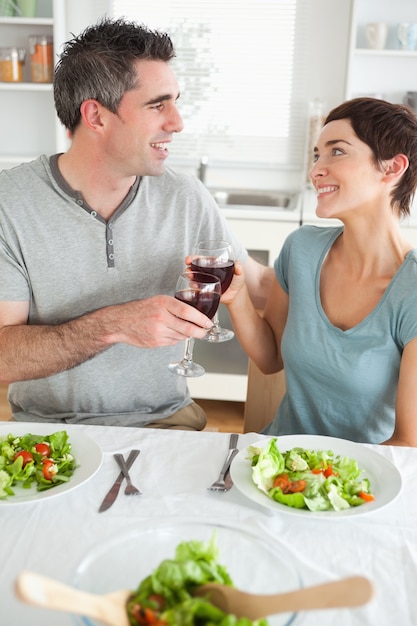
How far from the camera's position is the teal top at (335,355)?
156 cm

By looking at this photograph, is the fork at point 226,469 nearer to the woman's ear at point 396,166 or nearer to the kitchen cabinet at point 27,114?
the woman's ear at point 396,166

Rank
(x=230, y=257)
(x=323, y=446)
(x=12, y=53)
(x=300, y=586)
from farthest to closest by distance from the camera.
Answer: (x=12, y=53)
(x=230, y=257)
(x=323, y=446)
(x=300, y=586)

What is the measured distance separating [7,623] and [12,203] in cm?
108

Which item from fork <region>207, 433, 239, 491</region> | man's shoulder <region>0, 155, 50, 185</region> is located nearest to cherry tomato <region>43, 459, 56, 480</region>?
fork <region>207, 433, 239, 491</region>

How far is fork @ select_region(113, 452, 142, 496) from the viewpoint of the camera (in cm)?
115

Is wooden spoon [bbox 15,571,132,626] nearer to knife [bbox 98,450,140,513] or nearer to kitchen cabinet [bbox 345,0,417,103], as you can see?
knife [bbox 98,450,140,513]

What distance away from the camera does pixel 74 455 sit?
1237 millimetres

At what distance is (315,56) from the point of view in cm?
381

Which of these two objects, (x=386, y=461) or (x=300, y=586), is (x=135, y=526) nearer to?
(x=300, y=586)

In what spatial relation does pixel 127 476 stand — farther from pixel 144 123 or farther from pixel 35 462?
pixel 144 123

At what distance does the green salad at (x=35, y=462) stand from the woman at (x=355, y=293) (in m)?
0.60

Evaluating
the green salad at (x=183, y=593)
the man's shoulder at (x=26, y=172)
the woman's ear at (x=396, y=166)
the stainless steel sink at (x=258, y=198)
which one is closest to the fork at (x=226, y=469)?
the green salad at (x=183, y=593)

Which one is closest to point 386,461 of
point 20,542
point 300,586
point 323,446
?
point 323,446

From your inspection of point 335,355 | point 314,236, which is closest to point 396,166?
point 314,236
